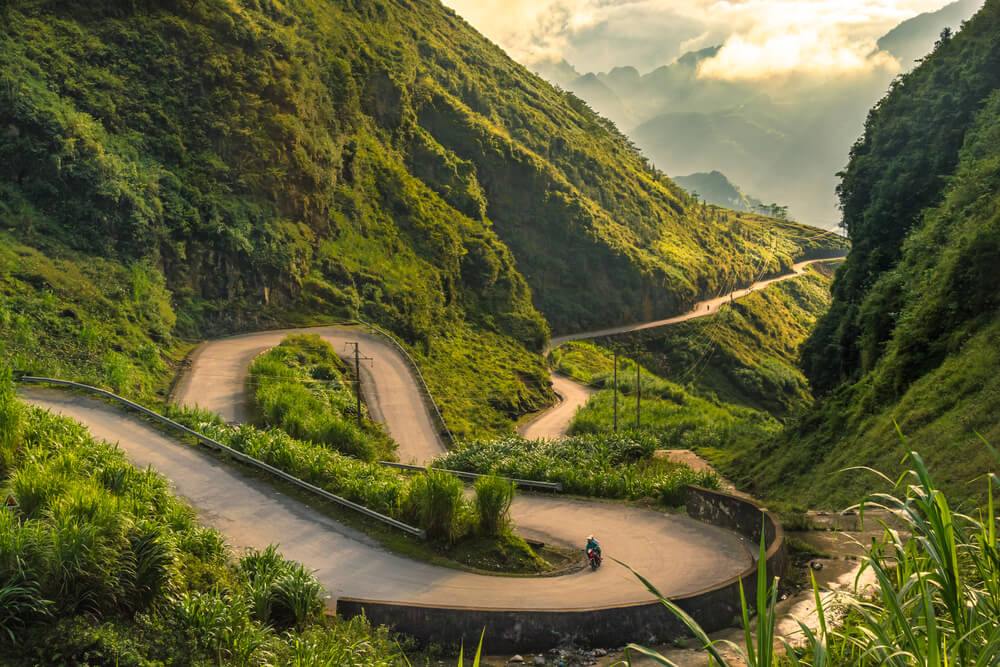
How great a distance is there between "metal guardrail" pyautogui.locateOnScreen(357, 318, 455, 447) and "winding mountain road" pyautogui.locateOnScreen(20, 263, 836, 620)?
17.6 m

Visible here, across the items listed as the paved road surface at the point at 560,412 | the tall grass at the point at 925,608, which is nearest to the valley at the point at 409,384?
the tall grass at the point at 925,608

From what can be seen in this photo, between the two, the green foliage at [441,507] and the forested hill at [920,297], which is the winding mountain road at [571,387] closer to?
the forested hill at [920,297]

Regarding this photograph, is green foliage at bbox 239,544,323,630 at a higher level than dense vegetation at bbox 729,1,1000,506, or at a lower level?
lower

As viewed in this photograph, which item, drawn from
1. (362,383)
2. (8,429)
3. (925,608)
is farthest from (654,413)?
(925,608)

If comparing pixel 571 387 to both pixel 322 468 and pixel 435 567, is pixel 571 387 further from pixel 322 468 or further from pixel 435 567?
pixel 435 567

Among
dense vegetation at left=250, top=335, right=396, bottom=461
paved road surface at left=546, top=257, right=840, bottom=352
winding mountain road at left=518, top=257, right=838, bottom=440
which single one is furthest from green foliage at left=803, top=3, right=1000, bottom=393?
paved road surface at left=546, top=257, right=840, bottom=352

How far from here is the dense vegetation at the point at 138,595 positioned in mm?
6816

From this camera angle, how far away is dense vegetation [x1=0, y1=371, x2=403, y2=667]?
682cm

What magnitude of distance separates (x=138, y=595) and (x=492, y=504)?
6490mm

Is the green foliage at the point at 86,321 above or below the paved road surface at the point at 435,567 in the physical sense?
above

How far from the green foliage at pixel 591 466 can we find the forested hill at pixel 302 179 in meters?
17.6

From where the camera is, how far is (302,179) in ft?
→ 152

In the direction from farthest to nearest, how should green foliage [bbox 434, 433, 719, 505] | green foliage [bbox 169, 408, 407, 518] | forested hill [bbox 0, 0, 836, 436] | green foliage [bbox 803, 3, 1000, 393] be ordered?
forested hill [bbox 0, 0, 836, 436]
green foliage [bbox 803, 3, 1000, 393]
green foliage [bbox 434, 433, 719, 505]
green foliage [bbox 169, 408, 407, 518]

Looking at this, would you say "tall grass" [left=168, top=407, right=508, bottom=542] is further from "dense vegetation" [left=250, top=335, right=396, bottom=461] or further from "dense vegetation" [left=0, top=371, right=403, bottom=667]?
"dense vegetation" [left=0, top=371, right=403, bottom=667]
